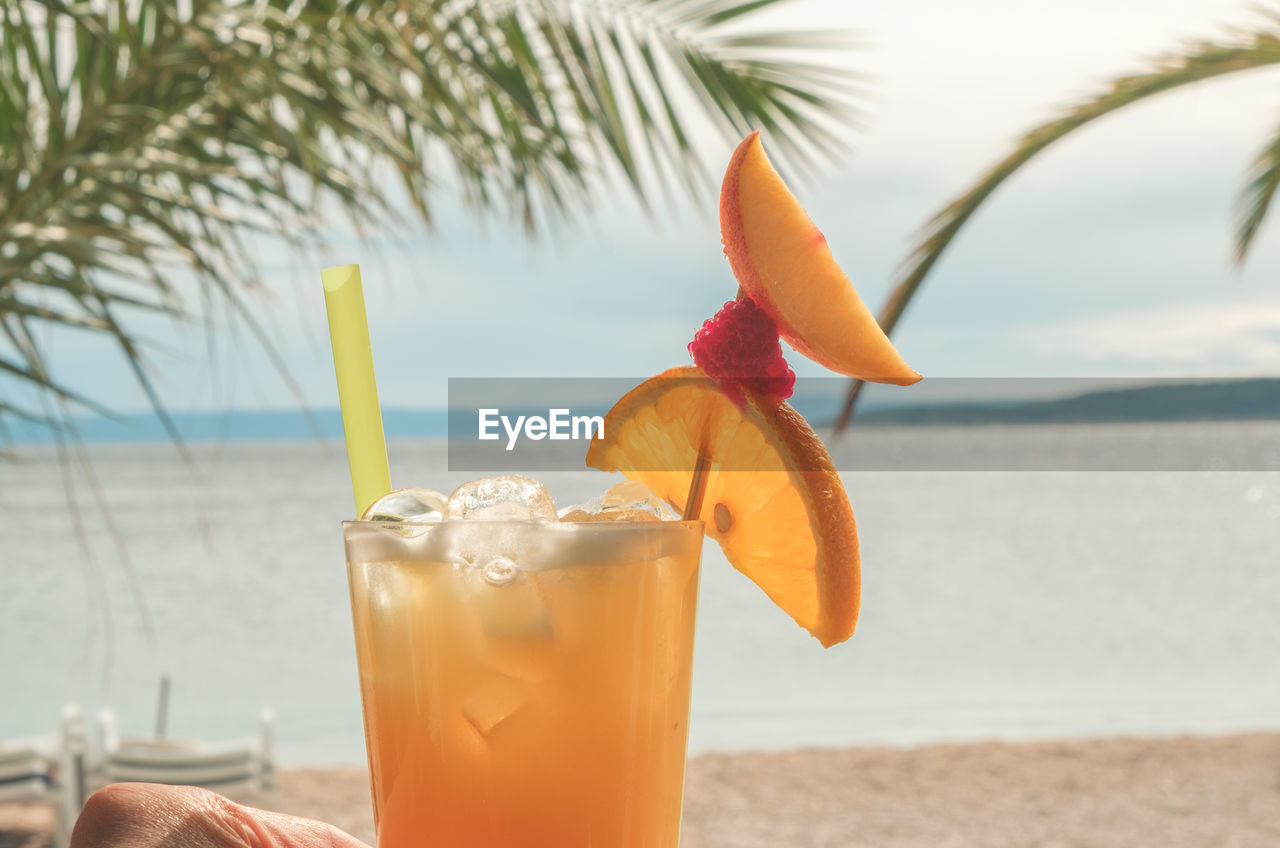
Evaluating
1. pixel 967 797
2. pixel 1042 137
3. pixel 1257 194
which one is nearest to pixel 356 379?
pixel 1042 137

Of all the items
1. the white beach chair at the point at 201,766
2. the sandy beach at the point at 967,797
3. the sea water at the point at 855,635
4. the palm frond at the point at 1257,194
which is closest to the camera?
the palm frond at the point at 1257,194

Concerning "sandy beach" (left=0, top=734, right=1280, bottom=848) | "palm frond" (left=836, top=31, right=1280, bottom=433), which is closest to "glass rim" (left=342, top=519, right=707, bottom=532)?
"palm frond" (left=836, top=31, right=1280, bottom=433)

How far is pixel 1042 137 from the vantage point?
134 inches

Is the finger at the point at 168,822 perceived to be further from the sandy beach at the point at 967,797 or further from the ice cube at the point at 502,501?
the sandy beach at the point at 967,797

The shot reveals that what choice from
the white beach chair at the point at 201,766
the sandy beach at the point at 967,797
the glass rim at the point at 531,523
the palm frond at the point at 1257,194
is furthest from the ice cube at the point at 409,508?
the sandy beach at the point at 967,797

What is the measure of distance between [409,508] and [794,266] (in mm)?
368

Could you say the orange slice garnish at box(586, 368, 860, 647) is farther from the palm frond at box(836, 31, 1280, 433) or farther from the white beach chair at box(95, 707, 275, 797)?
the white beach chair at box(95, 707, 275, 797)

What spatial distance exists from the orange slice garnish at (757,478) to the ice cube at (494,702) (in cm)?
22

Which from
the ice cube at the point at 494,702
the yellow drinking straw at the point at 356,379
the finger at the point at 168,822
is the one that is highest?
the yellow drinking straw at the point at 356,379

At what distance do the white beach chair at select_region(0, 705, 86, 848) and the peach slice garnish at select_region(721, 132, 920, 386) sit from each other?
4.86 metres

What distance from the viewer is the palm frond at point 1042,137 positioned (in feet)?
10.5

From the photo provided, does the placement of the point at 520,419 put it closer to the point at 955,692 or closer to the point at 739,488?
the point at 739,488

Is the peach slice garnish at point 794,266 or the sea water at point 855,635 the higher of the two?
the peach slice garnish at point 794,266

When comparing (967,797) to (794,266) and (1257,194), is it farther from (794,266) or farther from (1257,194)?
(794,266)
